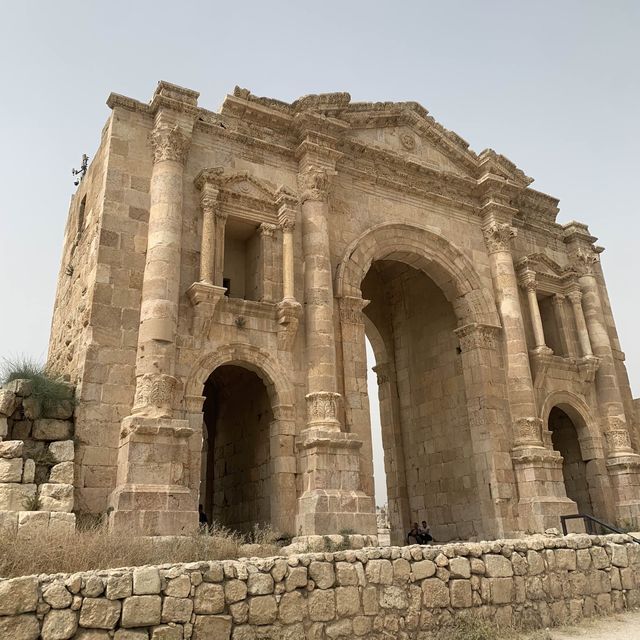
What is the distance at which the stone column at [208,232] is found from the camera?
41.5ft

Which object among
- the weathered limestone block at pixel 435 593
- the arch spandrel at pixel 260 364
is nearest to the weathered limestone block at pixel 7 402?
the arch spandrel at pixel 260 364

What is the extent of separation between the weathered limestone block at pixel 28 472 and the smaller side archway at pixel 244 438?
105 inches

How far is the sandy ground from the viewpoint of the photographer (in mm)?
7477

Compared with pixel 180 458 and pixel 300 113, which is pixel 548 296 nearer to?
pixel 300 113

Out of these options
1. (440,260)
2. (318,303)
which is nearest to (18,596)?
(318,303)

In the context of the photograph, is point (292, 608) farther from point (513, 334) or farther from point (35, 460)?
point (513, 334)

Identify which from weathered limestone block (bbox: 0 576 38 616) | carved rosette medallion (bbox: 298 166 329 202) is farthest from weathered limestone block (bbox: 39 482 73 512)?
carved rosette medallion (bbox: 298 166 329 202)

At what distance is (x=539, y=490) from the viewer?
1464 centimetres

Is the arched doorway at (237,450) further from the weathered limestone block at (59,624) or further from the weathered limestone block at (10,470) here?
the weathered limestone block at (59,624)

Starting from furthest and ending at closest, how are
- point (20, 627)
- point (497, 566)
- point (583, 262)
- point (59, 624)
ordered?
1. point (583, 262)
2. point (497, 566)
3. point (59, 624)
4. point (20, 627)

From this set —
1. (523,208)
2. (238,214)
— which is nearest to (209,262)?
(238,214)

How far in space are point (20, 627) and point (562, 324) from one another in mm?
17014

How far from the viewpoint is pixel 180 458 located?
10867 millimetres

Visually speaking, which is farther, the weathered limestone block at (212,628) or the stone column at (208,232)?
the stone column at (208,232)
